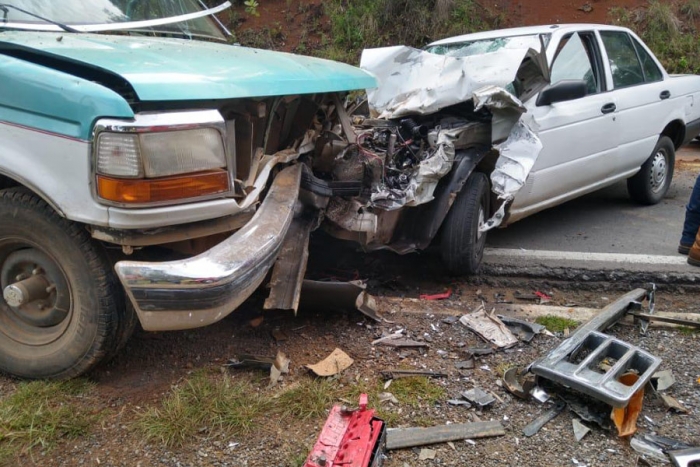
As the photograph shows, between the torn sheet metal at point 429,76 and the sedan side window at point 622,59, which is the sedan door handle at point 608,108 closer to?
the sedan side window at point 622,59

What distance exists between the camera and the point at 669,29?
38.1 feet

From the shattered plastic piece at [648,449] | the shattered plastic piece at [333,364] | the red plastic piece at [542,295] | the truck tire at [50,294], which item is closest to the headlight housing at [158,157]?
the truck tire at [50,294]

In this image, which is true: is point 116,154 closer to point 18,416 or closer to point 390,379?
point 18,416

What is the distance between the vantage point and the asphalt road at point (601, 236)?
176 inches

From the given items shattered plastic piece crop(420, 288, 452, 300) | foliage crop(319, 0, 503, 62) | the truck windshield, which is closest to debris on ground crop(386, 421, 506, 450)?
shattered plastic piece crop(420, 288, 452, 300)

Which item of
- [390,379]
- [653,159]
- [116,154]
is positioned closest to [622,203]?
[653,159]

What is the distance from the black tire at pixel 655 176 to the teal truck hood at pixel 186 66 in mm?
3805

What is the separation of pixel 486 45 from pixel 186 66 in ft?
10.1

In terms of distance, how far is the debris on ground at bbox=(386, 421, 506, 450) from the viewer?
7.77 feet

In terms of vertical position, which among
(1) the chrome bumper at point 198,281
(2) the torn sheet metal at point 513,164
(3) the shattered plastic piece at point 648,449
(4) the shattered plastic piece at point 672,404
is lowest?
(3) the shattered plastic piece at point 648,449

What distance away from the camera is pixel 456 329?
330 cm

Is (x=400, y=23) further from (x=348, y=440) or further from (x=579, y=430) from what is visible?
(x=348, y=440)

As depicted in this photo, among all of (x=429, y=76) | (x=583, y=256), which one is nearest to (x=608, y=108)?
(x=583, y=256)

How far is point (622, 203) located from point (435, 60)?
122 inches
